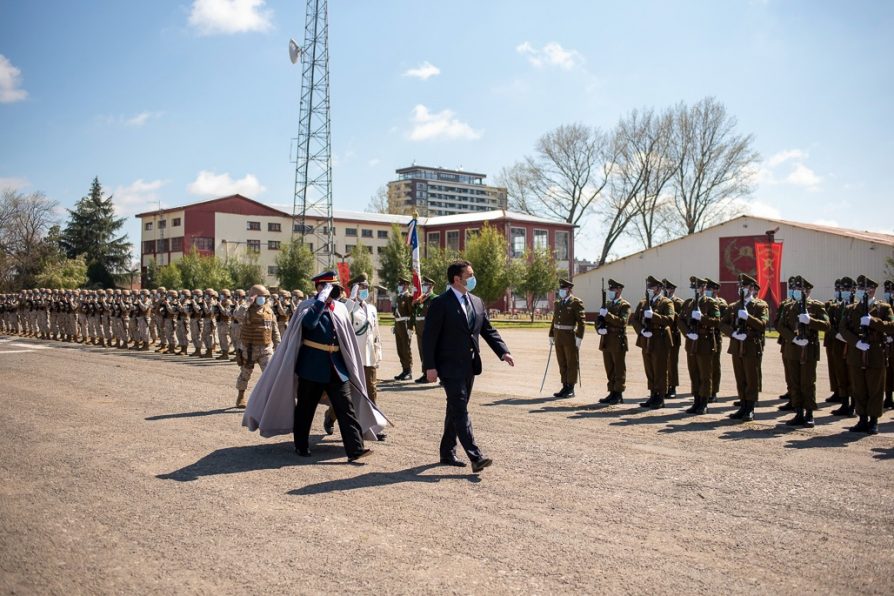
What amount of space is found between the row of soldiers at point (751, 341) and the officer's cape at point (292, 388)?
5.34m

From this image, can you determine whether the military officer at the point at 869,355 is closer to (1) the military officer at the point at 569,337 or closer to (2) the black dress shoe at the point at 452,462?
(1) the military officer at the point at 569,337

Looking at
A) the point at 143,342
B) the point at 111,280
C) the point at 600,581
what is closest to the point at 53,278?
the point at 111,280

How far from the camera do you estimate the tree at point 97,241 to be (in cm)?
7581

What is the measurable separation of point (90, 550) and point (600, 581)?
11.6 feet

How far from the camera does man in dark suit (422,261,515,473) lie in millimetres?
7598

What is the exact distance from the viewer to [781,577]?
4766mm

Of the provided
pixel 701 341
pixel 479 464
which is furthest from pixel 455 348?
pixel 701 341

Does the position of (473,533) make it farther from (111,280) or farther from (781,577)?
(111,280)

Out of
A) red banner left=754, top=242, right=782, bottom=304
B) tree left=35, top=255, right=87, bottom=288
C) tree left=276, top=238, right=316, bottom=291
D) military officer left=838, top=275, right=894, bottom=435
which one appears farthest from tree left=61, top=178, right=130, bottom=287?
military officer left=838, top=275, right=894, bottom=435

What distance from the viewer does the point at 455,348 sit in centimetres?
769

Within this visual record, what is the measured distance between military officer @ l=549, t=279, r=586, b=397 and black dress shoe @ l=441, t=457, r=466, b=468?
224 inches

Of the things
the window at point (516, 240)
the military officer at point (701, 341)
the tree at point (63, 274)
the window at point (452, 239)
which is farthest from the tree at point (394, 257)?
the military officer at point (701, 341)

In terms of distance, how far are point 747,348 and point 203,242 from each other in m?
73.2

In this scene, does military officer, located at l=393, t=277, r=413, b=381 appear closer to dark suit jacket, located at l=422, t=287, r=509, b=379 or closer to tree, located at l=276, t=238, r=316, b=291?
dark suit jacket, located at l=422, t=287, r=509, b=379
